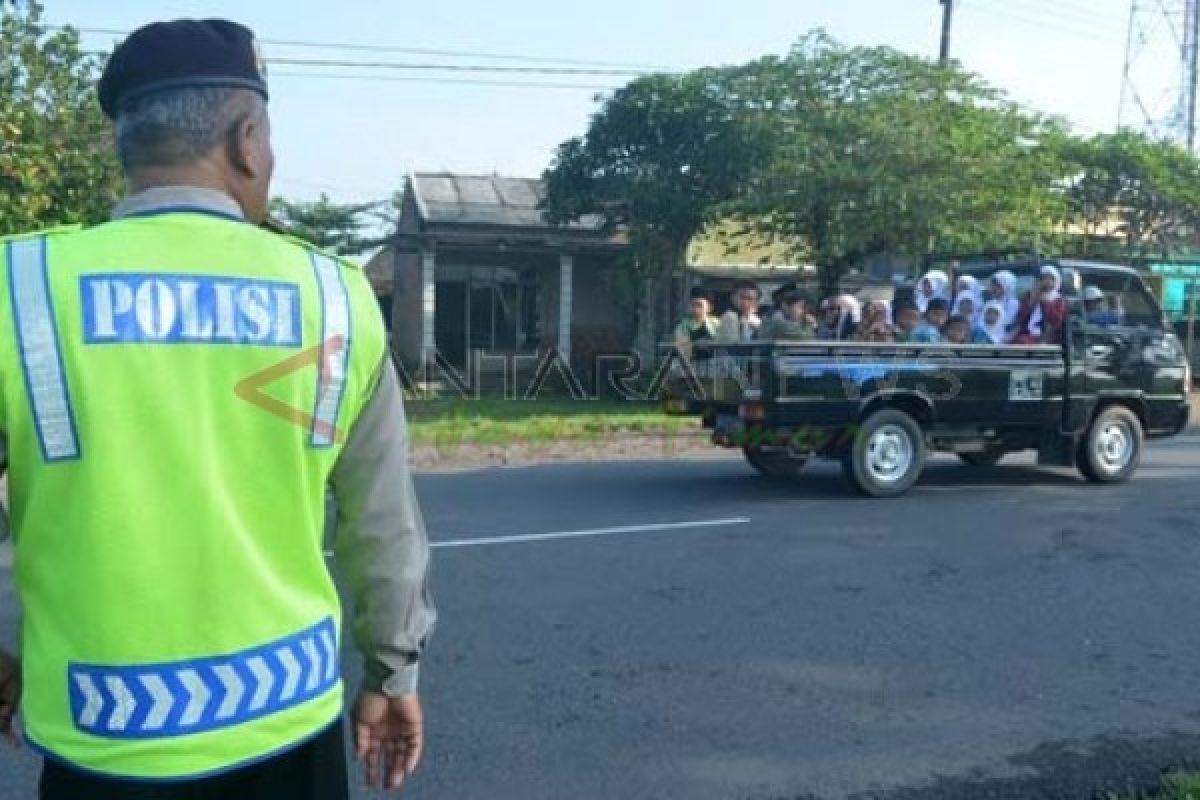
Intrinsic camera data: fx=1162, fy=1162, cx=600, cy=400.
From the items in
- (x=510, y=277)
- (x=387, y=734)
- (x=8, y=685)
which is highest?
(x=510, y=277)

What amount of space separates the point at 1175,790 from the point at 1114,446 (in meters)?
7.66

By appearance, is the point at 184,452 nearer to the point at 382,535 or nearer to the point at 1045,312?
the point at 382,535

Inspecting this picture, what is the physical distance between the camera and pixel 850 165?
18.0m

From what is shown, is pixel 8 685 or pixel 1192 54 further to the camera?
pixel 1192 54

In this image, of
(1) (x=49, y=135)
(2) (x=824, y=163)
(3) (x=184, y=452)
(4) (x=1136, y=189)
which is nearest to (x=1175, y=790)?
(3) (x=184, y=452)

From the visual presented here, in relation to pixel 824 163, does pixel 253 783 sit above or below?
below

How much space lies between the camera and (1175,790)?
3.73 meters

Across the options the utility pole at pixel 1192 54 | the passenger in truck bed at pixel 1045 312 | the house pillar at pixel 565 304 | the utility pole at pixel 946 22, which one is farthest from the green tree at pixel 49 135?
the utility pole at pixel 1192 54

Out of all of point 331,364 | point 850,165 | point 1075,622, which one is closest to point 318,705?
point 331,364

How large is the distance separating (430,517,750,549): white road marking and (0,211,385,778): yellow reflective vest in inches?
228

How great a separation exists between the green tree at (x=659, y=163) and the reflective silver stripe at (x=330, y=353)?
1839 centimetres

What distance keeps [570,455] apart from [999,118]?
36.0ft

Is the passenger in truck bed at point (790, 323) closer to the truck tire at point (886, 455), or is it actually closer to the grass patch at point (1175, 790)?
the truck tire at point (886, 455)

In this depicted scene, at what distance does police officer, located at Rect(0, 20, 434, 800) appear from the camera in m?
1.58
